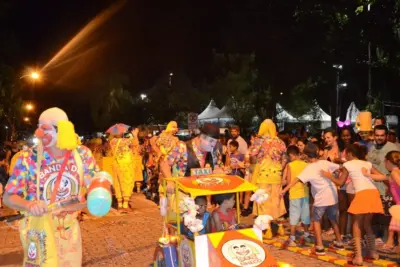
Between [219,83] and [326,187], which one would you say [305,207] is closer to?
[326,187]

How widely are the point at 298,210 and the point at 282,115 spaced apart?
76.2ft

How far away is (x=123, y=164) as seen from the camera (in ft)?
37.8

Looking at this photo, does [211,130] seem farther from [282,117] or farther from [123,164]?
[282,117]

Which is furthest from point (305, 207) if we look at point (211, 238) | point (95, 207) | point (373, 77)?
point (373, 77)

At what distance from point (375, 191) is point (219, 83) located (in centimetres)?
2858

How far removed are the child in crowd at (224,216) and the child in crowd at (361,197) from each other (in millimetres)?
2108

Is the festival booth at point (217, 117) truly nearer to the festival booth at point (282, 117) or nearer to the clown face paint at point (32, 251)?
the festival booth at point (282, 117)

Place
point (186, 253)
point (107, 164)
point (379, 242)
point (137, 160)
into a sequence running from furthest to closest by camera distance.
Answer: point (137, 160) → point (107, 164) → point (379, 242) → point (186, 253)

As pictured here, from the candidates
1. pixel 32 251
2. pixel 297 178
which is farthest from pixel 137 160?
pixel 32 251

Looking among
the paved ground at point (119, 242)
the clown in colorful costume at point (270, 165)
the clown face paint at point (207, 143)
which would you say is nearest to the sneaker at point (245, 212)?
the clown in colorful costume at point (270, 165)

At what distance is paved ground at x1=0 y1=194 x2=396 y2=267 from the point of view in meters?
7.16

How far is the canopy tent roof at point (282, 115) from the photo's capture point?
29891 millimetres

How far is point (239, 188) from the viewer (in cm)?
531

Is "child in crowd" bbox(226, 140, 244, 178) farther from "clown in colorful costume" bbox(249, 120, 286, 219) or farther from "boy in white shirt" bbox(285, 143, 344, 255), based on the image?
"boy in white shirt" bbox(285, 143, 344, 255)
